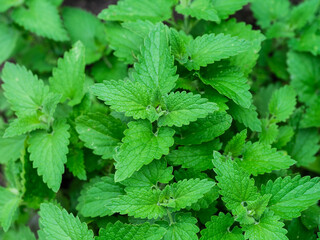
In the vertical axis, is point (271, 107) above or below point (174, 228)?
above

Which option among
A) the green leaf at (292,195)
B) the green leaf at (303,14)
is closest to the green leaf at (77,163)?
the green leaf at (292,195)

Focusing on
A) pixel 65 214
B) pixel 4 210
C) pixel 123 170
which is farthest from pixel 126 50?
pixel 4 210

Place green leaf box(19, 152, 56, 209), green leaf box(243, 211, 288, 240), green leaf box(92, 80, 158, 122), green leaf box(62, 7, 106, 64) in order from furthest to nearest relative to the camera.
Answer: green leaf box(62, 7, 106, 64), green leaf box(19, 152, 56, 209), green leaf box(92, 80, 158, 122), green leaf box(243, 211, 288, 240)

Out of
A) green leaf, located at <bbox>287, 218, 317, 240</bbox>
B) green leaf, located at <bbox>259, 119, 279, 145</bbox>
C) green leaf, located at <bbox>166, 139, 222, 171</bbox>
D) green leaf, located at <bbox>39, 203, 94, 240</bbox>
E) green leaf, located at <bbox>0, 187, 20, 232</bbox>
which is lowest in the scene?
green leaf, located at <bbox>0, 187, 20, 232</bbox>

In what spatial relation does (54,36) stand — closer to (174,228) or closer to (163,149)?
(163,149)

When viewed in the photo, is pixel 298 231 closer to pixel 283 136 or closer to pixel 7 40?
pixel 283 136

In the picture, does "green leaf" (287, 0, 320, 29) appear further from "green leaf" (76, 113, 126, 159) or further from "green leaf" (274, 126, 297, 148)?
"green leaf" (76, 113, 126, 159)

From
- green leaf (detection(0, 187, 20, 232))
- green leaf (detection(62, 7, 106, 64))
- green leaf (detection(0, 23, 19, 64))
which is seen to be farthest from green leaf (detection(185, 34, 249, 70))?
green leaf (detection(0, 23, 19, 64))
